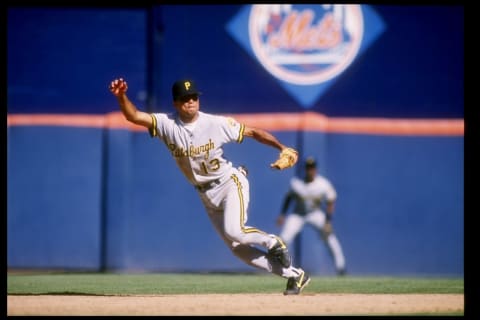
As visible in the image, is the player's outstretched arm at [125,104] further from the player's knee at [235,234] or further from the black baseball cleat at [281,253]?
the black baseball cleat at [281,253]

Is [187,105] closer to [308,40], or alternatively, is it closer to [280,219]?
[280,219]

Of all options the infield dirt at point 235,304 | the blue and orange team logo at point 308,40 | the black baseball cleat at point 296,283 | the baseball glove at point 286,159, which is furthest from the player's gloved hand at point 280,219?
the baseball glove at point 286,159

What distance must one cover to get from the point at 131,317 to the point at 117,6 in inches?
276

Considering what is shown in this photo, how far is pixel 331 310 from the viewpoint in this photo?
6.23 m

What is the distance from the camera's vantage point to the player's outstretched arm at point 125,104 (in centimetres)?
641

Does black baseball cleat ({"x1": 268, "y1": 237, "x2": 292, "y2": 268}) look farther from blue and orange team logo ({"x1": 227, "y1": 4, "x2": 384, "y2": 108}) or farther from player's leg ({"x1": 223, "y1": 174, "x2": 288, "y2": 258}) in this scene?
blue and orange team logo ({"x1": 227, "y1": 4, "x2": 384, "y2": 108})

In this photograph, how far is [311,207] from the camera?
11336 mm

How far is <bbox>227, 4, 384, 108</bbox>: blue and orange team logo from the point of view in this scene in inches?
476

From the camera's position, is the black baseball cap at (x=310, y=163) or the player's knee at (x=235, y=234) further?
the black baseball cap at (x=310, y=163)

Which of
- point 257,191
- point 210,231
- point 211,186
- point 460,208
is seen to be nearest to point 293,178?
point 257,191

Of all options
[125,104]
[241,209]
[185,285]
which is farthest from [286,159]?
[185,285]

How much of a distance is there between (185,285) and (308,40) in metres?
4.50

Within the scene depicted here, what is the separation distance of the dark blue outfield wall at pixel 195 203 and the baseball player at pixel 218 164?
454 cm

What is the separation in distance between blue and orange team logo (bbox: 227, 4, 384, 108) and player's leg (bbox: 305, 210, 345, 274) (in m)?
1.55
